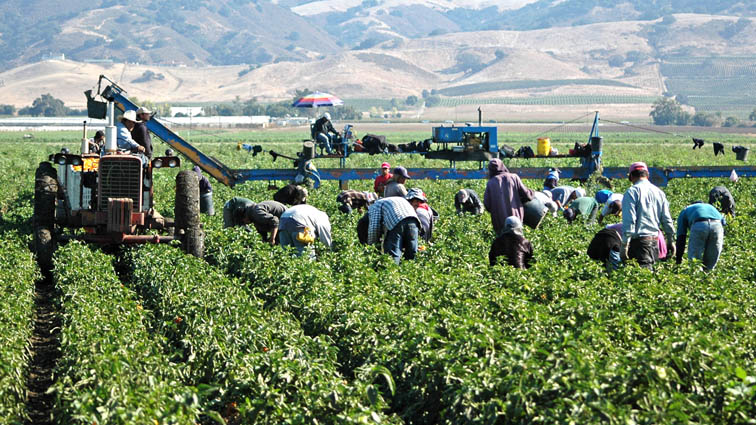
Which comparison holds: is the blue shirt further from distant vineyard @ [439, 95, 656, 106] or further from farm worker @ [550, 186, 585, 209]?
distant vineyard @ [439, 95, 656, 106]

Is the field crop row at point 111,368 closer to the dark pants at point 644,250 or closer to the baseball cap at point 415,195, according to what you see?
the baseball cap at point 415,195

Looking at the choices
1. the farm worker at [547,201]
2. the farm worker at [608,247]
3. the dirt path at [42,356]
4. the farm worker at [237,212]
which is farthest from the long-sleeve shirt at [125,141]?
the farm worker at [608,247]

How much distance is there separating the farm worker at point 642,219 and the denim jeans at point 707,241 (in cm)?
48

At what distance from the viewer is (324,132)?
21609mm

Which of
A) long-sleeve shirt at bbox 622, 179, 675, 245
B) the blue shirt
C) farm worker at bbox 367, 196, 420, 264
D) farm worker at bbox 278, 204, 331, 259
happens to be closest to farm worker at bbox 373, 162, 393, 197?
farm worker at bbox 278, 204, 331, 259

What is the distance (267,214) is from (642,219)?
203 inches

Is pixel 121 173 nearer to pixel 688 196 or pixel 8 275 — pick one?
pixel 8 275

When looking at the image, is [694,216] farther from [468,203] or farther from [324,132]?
[324,132]

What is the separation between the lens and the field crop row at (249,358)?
264 inches

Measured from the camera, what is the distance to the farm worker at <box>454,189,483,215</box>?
1758cm

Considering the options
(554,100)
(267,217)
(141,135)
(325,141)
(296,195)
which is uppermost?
(554,100)

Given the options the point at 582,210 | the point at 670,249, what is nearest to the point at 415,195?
the point at 670,249

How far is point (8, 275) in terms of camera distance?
36.5ft

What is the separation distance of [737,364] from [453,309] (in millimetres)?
2720
